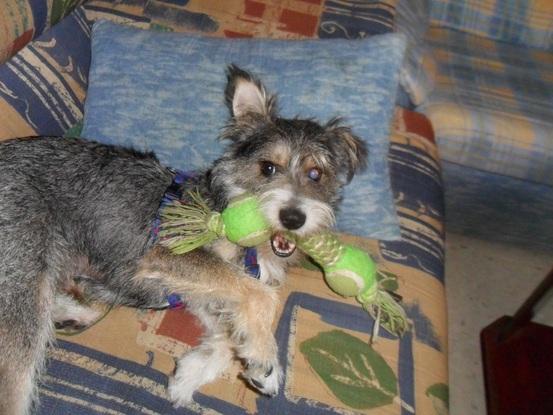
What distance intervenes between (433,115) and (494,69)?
1270mm

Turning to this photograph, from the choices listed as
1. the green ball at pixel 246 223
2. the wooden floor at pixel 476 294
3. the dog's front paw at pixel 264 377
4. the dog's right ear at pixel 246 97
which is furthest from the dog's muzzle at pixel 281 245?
the wooden floor at pixel 476 294

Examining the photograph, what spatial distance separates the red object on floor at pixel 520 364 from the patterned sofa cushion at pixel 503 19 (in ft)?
10.2

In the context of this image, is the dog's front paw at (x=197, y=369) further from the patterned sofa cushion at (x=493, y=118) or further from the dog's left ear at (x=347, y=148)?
the patterned sofa cushion at (x=493, y=118)

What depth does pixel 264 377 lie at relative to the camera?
2146 millimetres

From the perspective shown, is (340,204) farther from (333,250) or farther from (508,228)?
(508,228)

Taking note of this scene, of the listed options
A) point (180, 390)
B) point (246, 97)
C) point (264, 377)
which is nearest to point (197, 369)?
point (180, 390)

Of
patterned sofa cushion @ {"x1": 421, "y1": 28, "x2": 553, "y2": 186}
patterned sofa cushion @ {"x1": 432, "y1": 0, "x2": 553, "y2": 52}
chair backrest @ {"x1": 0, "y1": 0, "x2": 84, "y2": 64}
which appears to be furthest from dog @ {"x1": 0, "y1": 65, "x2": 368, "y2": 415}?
patterned sofa cushion @ {"x1": 432, "y1": 0, "x2": 553, "y2": 52}

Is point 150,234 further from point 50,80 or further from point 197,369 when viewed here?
point 50,80

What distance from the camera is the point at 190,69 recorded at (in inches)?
113

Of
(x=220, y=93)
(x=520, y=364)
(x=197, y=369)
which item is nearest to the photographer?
(x=197, y=369)

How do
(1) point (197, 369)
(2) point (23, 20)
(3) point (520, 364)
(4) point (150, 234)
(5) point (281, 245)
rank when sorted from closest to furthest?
(1) point (197, 369), (5) point (281, 245), (4) point (150, 234), (2) point (23, 20), (3) point (520, 364)

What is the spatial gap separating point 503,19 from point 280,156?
3987 millimetres

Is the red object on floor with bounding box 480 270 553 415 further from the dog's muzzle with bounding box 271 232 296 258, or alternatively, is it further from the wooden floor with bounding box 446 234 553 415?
the dog's muzzle with bounding box 271 232 296 258

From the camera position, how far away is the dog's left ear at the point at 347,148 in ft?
8.91
